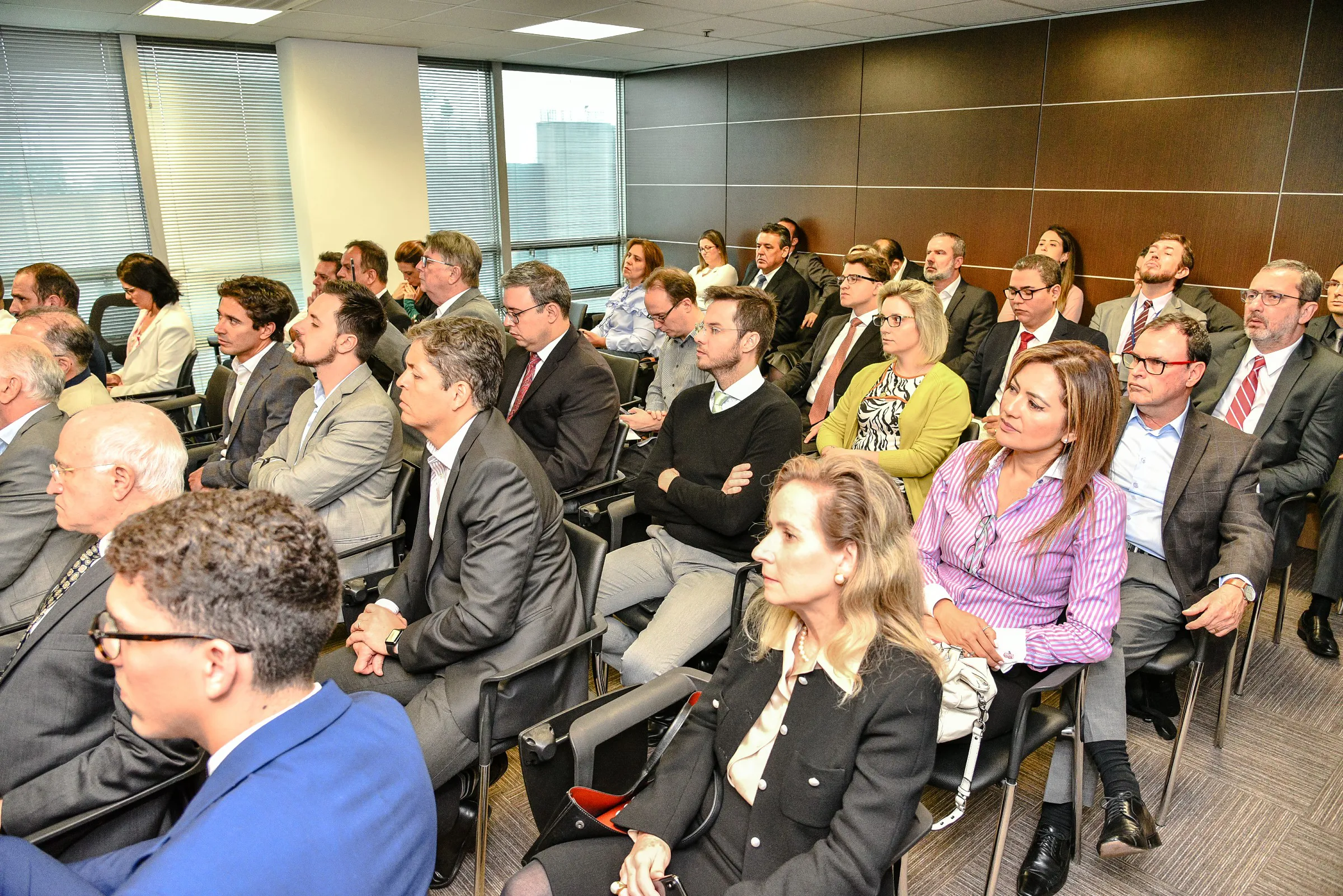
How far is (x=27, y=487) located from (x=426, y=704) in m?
1.34

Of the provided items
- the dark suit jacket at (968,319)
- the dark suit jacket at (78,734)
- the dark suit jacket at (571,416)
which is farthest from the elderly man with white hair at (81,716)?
the dark suit jacket at (968,319)

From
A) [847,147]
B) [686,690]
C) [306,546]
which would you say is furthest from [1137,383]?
[847,147]

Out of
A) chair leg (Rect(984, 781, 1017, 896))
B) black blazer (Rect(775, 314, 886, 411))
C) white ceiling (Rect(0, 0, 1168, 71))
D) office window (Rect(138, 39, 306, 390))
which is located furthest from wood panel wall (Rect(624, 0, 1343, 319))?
chair leg (Rect(984, 781, 1017, 896))

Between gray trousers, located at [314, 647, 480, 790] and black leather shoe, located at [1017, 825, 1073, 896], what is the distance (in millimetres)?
1512

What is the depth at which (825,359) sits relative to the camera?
5.17 meters

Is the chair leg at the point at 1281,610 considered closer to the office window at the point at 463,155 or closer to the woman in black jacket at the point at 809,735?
the woman in black jacket at the point at 809,735

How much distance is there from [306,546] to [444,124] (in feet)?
26.5

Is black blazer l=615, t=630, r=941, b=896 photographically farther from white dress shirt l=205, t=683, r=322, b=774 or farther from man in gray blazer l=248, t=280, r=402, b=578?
man in gray blazer l=248, t=280, r=402, b=578

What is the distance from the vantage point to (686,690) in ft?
6.84

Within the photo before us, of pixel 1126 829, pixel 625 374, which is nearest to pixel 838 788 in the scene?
pixel 1126 829

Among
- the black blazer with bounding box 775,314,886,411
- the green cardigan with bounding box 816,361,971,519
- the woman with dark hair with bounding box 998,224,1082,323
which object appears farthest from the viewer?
the woman with dark hair with bounding box 998,224,1082,323

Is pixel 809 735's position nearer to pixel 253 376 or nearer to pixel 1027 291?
pixel 253 376

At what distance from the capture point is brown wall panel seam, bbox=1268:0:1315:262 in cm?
476

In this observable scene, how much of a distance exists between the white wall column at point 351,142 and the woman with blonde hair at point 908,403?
222 inches
